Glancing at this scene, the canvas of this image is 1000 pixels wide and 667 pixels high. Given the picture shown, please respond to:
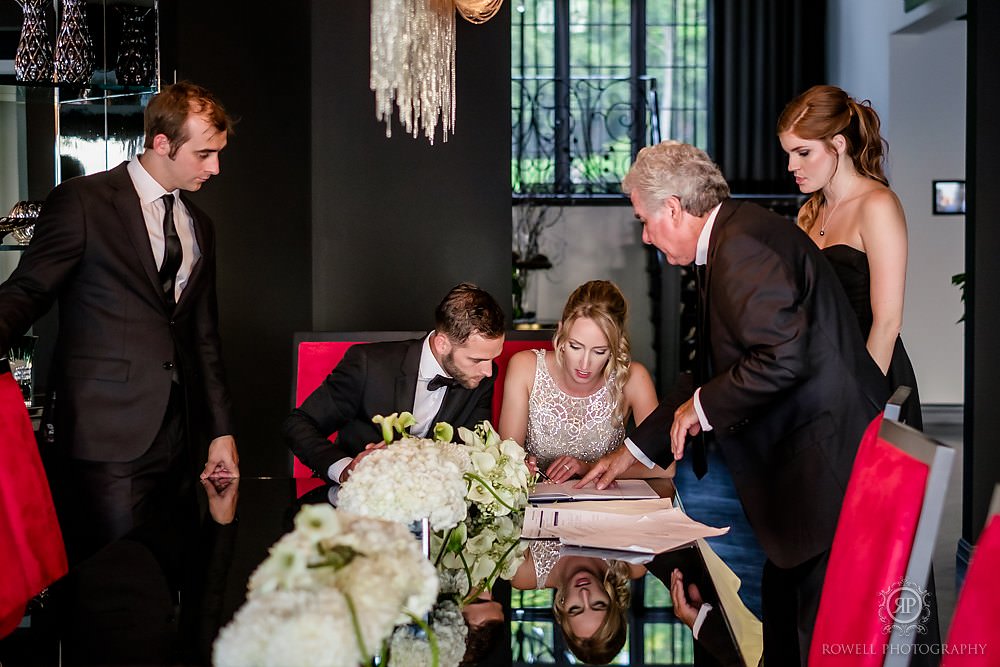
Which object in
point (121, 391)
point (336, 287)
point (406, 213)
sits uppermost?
point (406, 213)

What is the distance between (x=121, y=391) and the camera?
2936 mm

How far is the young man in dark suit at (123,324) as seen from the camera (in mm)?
2902

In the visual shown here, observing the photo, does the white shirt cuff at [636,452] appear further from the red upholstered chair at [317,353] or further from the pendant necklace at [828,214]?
the pendant necklace at [828,214]

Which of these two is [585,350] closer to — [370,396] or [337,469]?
[370,396]

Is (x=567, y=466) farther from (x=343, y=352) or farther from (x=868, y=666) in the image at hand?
(x=868, y=666)

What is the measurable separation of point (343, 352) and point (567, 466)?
0.86m

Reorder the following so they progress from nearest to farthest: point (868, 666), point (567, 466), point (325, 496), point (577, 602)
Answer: point (868, 666), point (577, 602), point (325, 496), point (567, 466)

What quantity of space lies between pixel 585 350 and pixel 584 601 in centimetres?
167

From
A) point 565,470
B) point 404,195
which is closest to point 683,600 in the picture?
point 565,470

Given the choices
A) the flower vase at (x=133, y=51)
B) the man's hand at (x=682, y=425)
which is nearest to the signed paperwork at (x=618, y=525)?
the man's hand at (x=682, y=425)

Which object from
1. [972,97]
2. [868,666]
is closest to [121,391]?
[868,666]

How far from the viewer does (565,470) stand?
2.81m

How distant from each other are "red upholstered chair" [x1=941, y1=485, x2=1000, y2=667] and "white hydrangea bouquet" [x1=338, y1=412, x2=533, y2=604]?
0.71m

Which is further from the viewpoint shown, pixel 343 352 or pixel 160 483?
pixel 343 352
